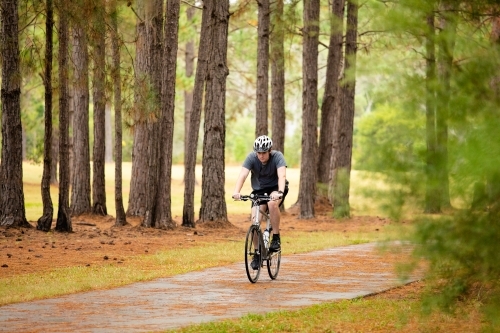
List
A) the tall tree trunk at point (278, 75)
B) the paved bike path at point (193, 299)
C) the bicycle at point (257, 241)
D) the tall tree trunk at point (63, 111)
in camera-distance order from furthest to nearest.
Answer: the tall tree trunk at point (278, 75) → the tall tree trunk at point (63, 111) → the bicycle at point (257, 241) → the paved bike path at point (193, 299)

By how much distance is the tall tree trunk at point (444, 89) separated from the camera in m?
6.02

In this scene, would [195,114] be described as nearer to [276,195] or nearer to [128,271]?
[128,271]

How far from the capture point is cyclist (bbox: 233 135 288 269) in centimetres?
1361

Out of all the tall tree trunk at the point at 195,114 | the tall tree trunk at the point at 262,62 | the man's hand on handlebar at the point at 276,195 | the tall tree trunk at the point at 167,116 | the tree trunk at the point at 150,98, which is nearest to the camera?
the man's hand on handlebar at the point at 276,195

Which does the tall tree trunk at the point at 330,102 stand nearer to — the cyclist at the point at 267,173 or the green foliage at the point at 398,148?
the cyclist at the point at 267,173

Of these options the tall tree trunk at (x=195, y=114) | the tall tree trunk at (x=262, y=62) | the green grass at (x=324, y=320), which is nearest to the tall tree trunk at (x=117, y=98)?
the tall tree trunk at (x=195, y=114)

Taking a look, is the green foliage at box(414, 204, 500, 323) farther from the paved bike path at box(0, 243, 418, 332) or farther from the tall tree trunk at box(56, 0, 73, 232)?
the tall tree trunk at box(56, 0, 73, 232)

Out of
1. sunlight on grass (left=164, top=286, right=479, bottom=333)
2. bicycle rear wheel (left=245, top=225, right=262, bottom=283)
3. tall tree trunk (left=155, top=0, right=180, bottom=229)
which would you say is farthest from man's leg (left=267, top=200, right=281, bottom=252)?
tall tree trunk (left=155, top=0, right=180, bottom=229)

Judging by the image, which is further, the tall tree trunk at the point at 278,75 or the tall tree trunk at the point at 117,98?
the tall tree trunk at the point at 278,75

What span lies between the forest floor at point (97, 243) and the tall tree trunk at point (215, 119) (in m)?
Answer: 0.77

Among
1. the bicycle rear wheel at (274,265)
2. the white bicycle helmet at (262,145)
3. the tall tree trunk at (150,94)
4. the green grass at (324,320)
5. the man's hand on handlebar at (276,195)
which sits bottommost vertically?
the green grass at (324,320)

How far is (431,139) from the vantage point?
20.0 feet

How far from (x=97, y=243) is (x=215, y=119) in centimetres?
580

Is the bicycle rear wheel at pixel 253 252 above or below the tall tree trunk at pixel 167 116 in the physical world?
below
